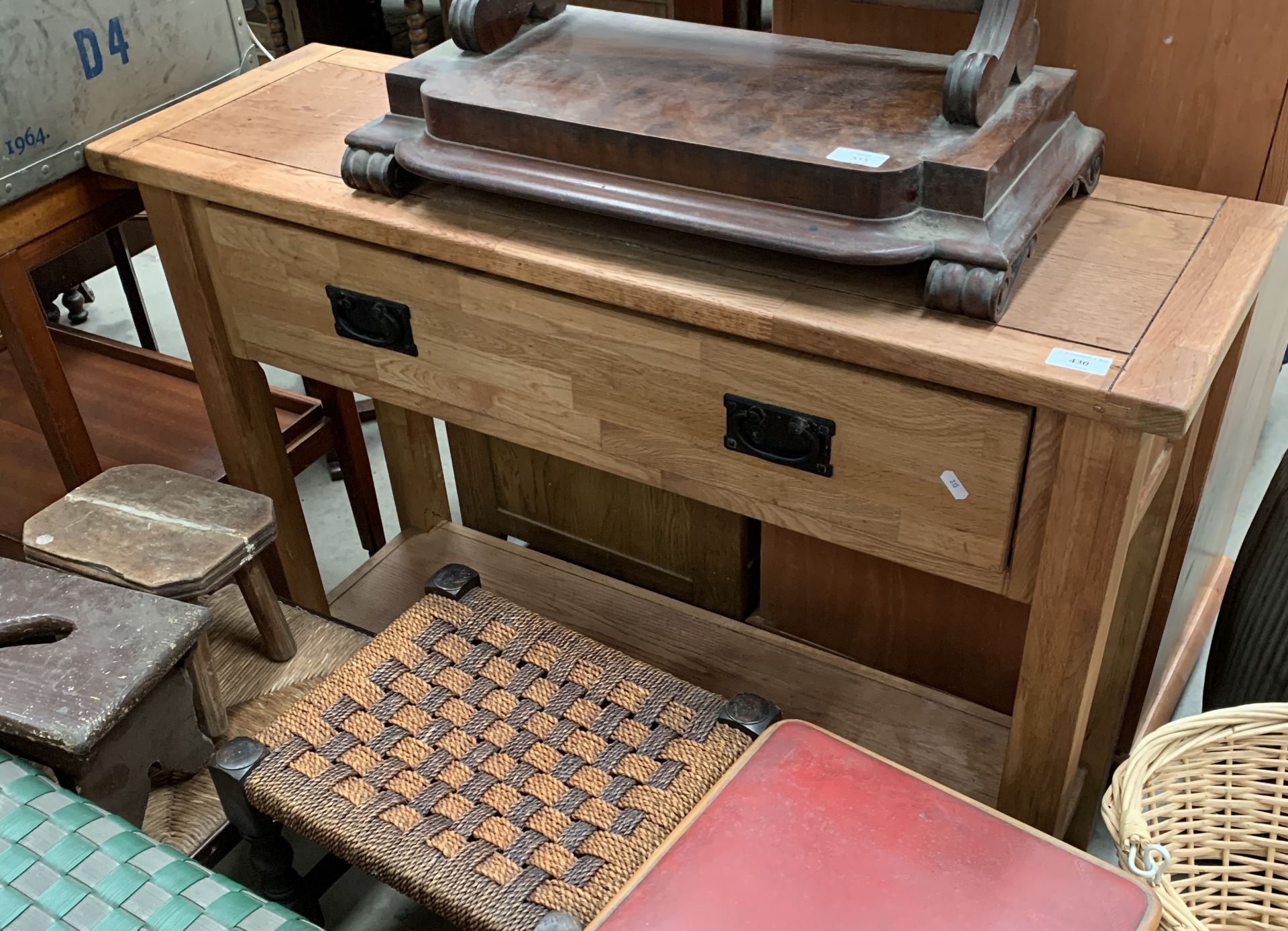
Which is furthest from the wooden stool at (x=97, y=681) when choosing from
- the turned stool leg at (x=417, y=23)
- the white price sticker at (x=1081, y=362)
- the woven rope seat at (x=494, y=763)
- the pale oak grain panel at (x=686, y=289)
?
the turned stool leg at (x=417, y=23)

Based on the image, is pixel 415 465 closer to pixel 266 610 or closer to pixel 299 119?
pixel 266 610

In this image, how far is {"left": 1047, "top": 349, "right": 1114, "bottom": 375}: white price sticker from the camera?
0.89 meters

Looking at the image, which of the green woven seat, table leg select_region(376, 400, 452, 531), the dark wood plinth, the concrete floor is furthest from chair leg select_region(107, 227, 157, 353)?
the green woven seat

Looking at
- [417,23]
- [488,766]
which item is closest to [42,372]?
[488,766]

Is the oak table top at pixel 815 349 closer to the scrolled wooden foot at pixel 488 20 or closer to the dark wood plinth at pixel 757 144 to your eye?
the dark wood plinth at pixel 757 144

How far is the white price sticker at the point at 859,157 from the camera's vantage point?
0.97 m

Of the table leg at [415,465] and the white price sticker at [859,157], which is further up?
the white price sticker at [859,157]

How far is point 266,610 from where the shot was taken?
142 cm

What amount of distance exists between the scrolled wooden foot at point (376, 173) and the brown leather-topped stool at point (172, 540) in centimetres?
42

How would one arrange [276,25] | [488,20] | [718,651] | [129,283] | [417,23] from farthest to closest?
[276,25] < [417,23] < [129,283] < [718,651] < [488,20]

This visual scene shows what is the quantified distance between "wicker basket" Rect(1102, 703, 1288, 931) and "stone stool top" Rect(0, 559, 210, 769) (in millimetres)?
867

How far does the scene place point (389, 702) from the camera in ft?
3.97

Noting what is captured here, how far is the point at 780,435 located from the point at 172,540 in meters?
0.72

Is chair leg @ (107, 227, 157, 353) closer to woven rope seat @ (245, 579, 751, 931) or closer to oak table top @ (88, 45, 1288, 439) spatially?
oak table top @ (88, 45, 1288, 439)
